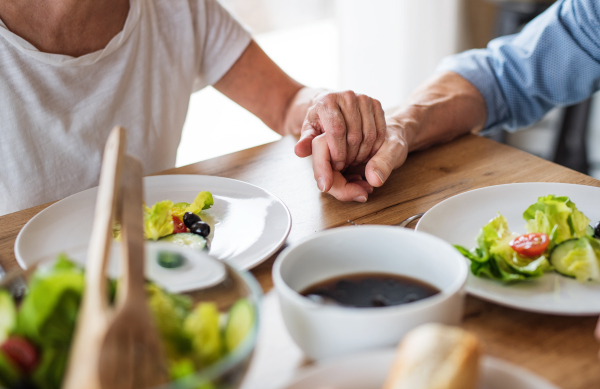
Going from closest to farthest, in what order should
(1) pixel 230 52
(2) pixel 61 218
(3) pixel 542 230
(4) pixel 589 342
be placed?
(4) pixel 589 342 < (3) pixel 542 230 < (2) pixel 61 218 < (1) pixel 230 52

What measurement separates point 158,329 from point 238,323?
0.06 m

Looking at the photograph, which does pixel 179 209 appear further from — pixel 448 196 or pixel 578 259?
pixel 578 259

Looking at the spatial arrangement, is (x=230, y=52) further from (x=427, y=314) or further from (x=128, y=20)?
(x=427, y=314)

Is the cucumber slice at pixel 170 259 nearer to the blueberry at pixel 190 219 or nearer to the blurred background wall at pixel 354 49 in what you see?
the blueberry at pixel 190 219

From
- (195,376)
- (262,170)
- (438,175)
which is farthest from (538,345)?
(262,170)

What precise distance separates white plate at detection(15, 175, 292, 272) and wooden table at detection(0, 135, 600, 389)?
29 mm

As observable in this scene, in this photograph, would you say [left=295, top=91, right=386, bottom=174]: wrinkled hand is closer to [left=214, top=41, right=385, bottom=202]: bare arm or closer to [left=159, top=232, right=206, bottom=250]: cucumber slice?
[left=214, top=41, right=385, bottom=202]: bare arm

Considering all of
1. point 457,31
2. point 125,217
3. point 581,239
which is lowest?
point 457,31

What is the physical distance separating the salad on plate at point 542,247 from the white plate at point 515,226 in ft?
0.04

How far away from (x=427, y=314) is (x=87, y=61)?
38.8 inches

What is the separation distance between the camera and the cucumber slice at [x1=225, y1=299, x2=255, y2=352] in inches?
14.8

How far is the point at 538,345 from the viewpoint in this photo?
511mm

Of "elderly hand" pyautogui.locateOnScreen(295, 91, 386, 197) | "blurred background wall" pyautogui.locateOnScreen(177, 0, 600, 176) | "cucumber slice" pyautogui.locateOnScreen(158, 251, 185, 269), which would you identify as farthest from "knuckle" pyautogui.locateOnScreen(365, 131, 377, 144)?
"blurred background wall" pyautogui.locateOnScreen(177, 0, 600, 176)

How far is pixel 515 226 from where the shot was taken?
29.0 inches
